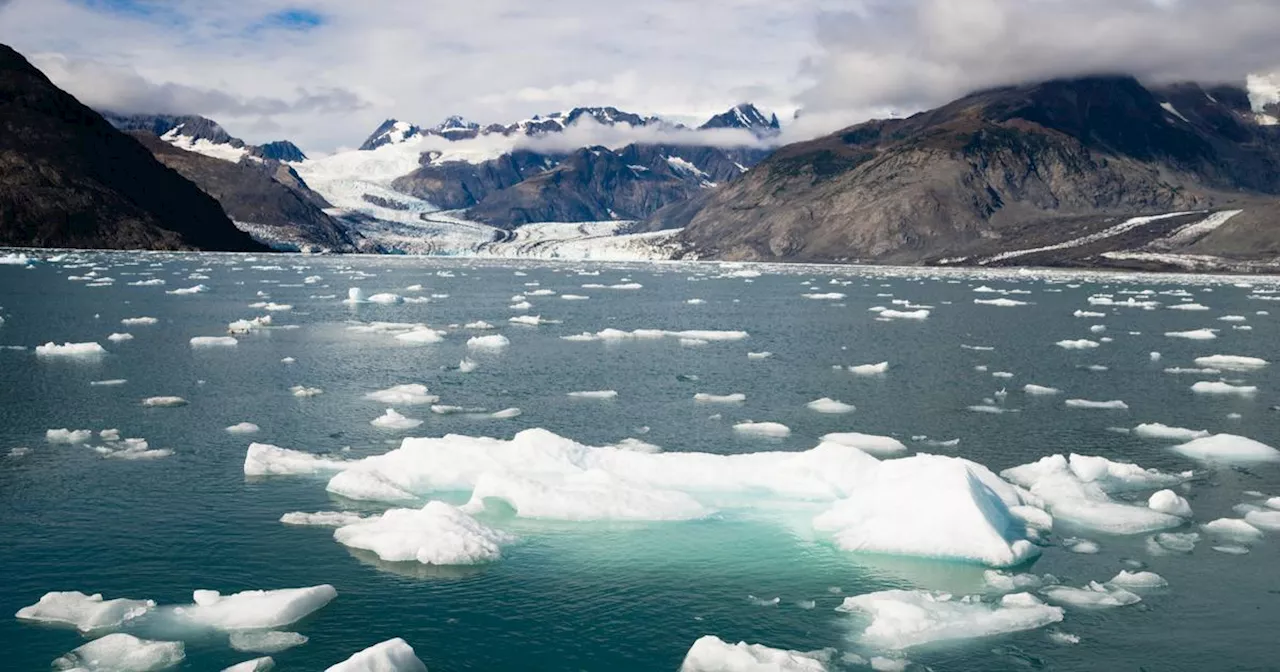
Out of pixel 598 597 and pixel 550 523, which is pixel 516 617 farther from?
pixel 550 523

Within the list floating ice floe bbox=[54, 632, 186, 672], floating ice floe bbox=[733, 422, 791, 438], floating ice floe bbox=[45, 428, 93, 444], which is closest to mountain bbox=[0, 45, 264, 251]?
floating ice floe bbox=[45, 428, 93, 444]

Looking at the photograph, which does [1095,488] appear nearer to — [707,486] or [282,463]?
[707,486]

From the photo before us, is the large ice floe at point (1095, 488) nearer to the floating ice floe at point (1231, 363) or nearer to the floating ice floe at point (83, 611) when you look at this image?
the floating ice floe at point (83, 611)

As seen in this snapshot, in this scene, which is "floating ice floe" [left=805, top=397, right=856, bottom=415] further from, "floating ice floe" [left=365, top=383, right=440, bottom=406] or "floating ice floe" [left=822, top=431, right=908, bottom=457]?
"floating ice floe" [left=365, top=383, right=440, bottom=406]

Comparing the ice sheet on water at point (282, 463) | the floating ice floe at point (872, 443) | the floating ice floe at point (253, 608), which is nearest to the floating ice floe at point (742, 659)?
the floating ice floe at point (253, 608)

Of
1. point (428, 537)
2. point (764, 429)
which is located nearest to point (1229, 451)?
point (764, 429)

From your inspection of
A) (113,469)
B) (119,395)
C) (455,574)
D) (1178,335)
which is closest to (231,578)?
(455,574)
